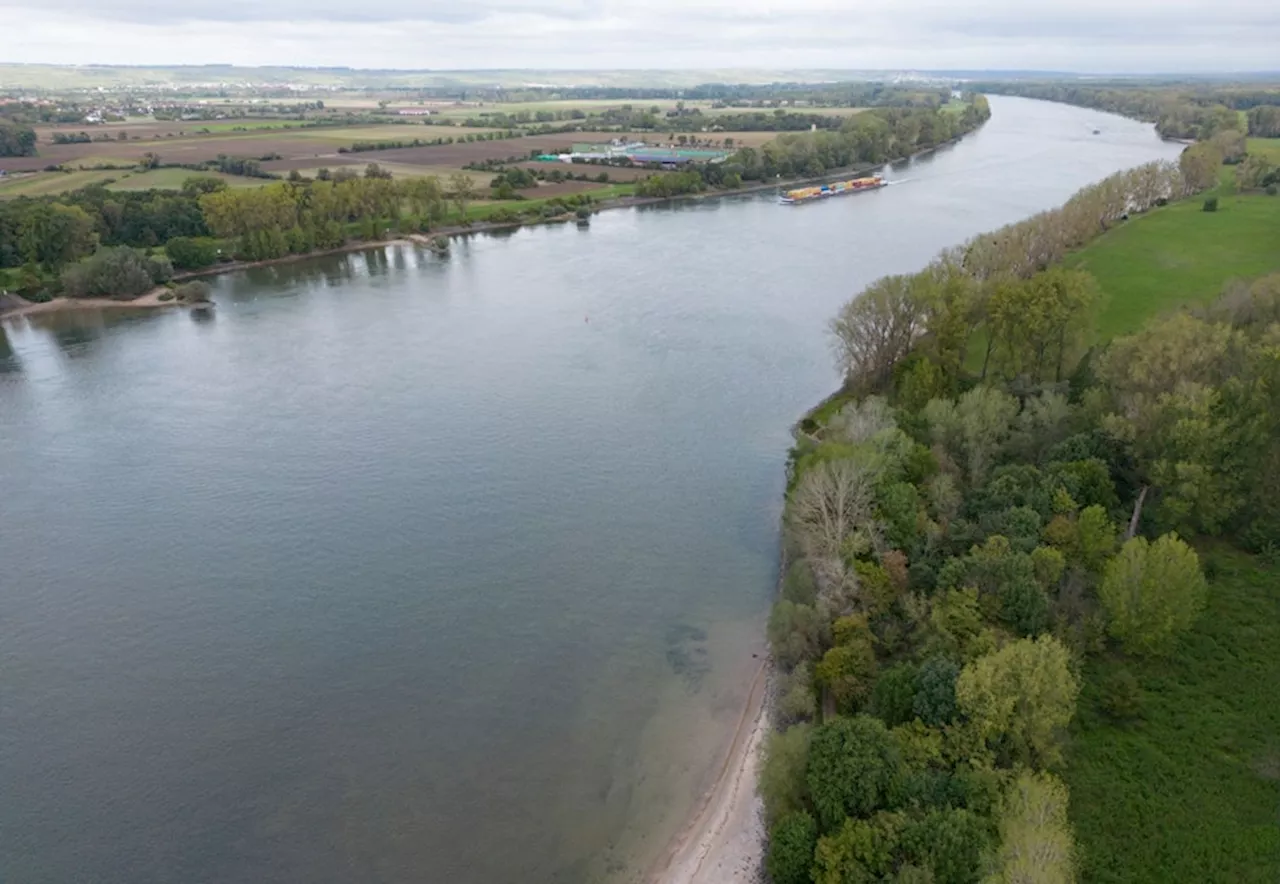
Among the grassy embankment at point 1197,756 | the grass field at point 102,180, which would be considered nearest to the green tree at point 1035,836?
the grassy embankment at point 1197,756

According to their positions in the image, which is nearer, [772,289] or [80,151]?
[772,289]

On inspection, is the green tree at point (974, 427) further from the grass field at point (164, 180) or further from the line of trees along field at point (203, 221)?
the grass field at point (164, 180)

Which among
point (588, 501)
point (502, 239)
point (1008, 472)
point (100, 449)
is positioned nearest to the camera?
point (1008, 472)

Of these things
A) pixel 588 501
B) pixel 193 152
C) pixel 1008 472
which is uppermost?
pixel 193 152

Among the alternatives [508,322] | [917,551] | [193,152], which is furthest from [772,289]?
Result: [193,152]

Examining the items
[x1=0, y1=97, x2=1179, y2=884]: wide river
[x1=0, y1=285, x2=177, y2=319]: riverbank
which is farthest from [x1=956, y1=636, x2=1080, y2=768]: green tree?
[x1=0, y1=285, x2=177, y2=319]: riverbank

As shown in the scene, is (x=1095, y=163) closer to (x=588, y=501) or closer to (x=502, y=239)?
(x=502, y=239)
